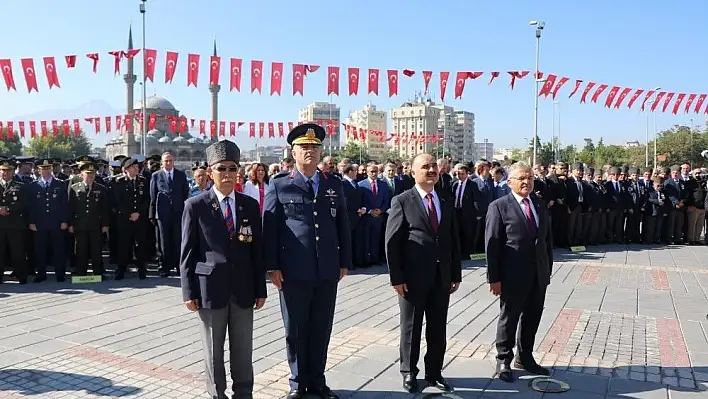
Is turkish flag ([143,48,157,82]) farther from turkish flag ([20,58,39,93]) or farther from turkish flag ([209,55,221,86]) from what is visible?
turkish flag ([20,58,39,93])

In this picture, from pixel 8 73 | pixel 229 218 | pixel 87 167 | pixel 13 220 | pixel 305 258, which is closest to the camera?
pixel 229 218

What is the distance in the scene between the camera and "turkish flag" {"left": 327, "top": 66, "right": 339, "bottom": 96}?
19625 mm

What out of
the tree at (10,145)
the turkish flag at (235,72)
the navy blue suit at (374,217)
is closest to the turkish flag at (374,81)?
the turkish flag at (235,72)

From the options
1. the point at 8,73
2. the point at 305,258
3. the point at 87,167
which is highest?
the point at 8,73

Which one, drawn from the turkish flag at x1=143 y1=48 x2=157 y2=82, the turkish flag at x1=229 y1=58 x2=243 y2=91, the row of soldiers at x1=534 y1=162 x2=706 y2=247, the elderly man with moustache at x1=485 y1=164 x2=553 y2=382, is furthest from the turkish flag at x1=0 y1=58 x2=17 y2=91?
the elderly man with moustache at x1=485 y1=164 x2=553 y2=382

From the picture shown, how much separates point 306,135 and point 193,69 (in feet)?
52.7

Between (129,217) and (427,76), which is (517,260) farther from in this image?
(427,76)

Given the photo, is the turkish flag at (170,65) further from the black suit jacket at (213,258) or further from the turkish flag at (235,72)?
the black suit jacket at (213,258)

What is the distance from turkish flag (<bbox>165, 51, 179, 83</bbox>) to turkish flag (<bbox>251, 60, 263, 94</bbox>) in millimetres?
2441

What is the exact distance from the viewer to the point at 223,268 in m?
3.83

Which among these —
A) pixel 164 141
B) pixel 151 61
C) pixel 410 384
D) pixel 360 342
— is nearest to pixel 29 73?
pixel 151 61

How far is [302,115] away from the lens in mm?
126625

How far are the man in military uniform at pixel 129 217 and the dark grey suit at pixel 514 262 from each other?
6.33 meters

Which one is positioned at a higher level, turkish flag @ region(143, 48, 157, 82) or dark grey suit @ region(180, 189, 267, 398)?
turkish flag @ region(143, 48, 157, 82)
